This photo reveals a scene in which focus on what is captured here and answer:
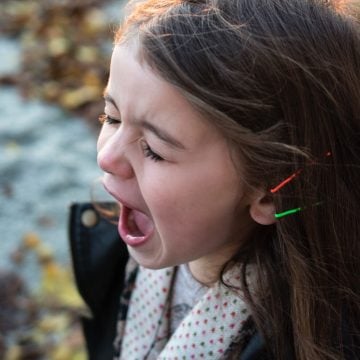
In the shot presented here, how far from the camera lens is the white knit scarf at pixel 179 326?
1.28 m

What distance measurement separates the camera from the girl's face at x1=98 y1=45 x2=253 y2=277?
3.59 feet

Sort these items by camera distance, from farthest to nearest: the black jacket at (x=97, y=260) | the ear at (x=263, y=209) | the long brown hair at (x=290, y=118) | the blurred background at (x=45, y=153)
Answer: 1. the blurred background at (x=45, y=153)
2. the black jacket at (x=97, y=260)
3. the ear at (x=263, y=209)
4. the long brown hair at (x=290, y=118)

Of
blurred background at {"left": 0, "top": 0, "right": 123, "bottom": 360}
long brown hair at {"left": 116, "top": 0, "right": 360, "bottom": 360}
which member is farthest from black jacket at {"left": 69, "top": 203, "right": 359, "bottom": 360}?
long brown hair at {"left": 116, "top": 0, "right": 360, "bottom": 360}

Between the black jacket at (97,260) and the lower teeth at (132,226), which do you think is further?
the black jacket at (97,260)

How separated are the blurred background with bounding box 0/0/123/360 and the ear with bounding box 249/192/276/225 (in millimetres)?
605

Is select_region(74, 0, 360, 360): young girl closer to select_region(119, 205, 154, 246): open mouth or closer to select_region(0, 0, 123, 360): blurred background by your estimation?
select_region(119, 205, 154, 246): open mouth

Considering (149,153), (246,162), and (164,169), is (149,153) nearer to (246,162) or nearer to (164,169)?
(164,169)

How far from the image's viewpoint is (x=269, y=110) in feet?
3.58

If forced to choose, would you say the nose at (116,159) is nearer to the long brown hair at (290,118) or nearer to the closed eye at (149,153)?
the closed eye at (149,153)

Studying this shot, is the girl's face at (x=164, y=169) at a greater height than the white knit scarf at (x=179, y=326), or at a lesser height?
greater

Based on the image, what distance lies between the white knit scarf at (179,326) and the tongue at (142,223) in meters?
0.20

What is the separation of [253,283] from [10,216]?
1870mm

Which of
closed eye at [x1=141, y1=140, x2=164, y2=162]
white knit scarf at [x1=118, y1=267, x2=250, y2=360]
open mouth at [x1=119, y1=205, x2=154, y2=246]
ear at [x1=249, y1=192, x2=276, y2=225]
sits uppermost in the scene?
closed eye at [x1=141, y1=140, x2=164, y2=162]

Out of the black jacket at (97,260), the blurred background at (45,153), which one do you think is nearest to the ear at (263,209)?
the black jacket at (97,260)
